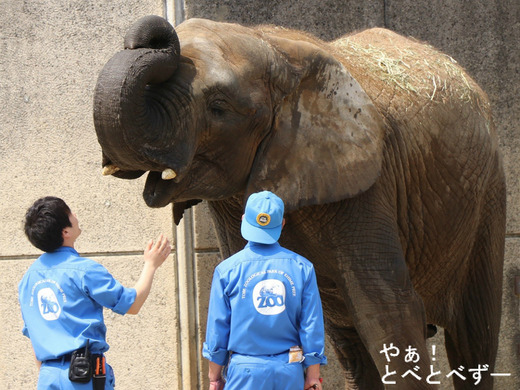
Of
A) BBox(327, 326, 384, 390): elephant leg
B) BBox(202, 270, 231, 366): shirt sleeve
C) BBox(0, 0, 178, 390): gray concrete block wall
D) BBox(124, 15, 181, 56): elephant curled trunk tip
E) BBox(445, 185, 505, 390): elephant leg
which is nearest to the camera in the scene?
BBox(202, 270, 231, 366): shirt sleeve

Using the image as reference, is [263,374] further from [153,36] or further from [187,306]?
[187,306]

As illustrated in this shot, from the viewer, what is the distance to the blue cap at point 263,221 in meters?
3.80

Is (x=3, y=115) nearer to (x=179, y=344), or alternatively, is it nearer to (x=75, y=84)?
(x=75, y=84)

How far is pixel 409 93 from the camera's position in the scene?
499 cm

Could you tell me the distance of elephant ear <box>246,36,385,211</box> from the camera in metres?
4.41

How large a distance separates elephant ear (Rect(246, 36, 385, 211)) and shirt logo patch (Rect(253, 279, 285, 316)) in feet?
2.33

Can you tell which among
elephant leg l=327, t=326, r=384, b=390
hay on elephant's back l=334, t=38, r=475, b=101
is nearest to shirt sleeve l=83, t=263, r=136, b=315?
hay on elephant's back l=334, t=38, r=475, b=101

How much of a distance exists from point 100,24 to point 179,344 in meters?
2.03

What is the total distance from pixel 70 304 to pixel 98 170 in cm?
217

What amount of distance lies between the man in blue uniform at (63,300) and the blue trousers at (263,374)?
0.64 meters

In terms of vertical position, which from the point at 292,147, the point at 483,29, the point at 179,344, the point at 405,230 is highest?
the point at 483,29

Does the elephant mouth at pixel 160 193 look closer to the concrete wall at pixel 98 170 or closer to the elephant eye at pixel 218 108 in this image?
the elephant eye at pixel 218 108

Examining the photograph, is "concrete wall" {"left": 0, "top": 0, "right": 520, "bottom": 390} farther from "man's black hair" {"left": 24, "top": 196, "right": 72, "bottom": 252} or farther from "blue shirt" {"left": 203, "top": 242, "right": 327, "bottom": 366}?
"blue shirt" {"left": 203, "top": 242, "right": 327, "bottom": 366}

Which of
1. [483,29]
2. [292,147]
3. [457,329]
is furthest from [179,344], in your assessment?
[483,29]
